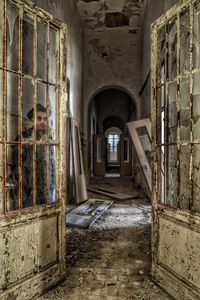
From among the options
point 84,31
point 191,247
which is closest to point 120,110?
point 84,31

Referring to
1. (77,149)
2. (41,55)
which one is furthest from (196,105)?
(77,149)

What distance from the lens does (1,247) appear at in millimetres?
1888

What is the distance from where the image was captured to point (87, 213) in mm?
4941

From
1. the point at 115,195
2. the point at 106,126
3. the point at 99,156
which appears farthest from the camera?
the point at 106,126

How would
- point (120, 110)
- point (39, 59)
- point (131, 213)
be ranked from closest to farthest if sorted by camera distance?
point (39, 59) → point (131, 213) → point (120, 110)

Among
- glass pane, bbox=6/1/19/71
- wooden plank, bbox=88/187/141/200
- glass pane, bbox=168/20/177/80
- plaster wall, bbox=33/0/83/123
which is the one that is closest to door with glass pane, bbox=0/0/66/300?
glass pane, bbox=6/1/19/71

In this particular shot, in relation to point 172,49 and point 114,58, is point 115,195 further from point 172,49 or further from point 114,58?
point 172,49

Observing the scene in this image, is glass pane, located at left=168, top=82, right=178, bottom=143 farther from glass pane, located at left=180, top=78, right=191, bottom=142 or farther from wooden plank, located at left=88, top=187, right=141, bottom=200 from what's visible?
wooden plank, located at left=88, top=187, right=141, bottom=200

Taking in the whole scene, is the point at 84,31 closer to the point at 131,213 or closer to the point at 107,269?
the point at 131,213

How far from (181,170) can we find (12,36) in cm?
204

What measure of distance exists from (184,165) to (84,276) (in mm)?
1489

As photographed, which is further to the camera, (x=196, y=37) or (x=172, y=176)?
(x=172, y=176)

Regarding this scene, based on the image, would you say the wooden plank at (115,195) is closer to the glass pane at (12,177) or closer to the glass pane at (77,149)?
the glass pane at (77,149)

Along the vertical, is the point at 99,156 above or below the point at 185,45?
below
